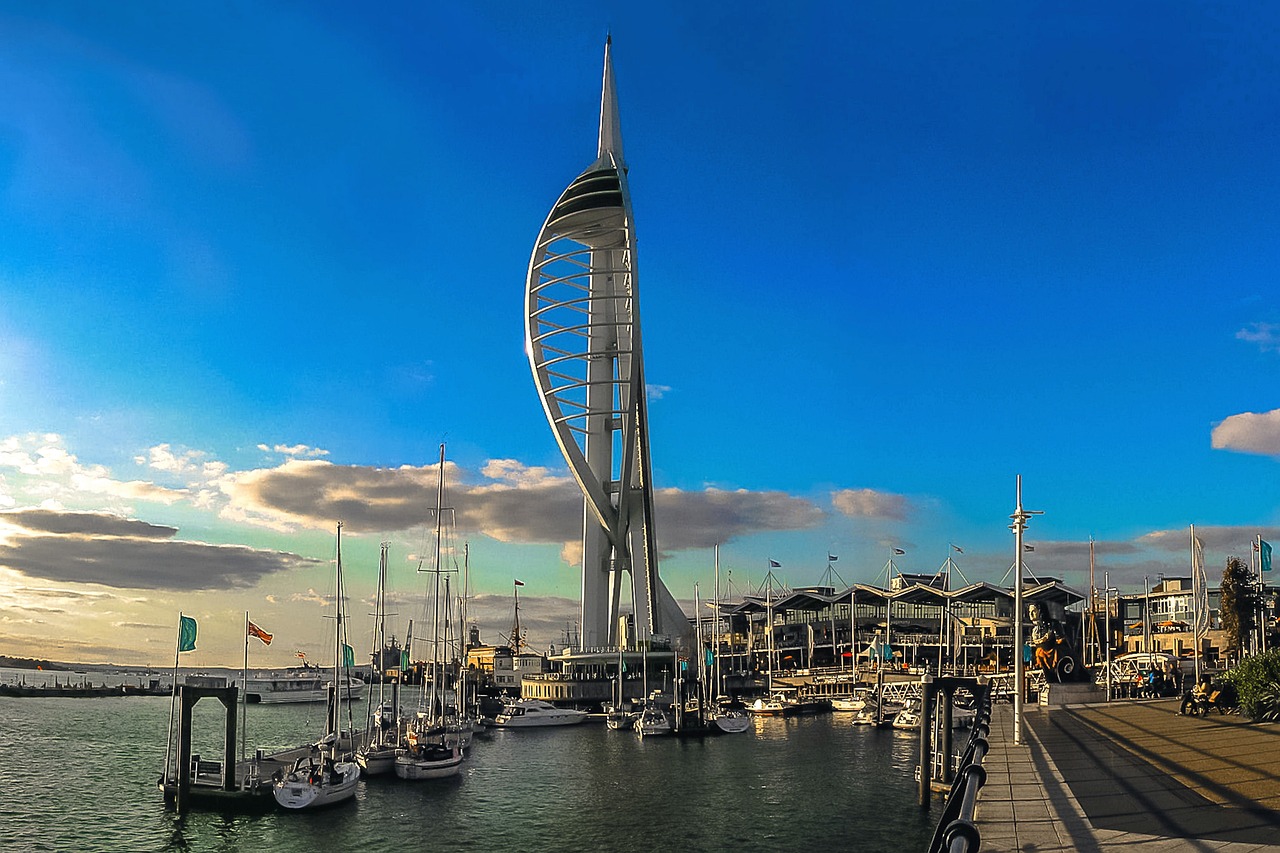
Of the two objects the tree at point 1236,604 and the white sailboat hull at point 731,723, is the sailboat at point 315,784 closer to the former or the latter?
the white sailboat hull at point 731,723

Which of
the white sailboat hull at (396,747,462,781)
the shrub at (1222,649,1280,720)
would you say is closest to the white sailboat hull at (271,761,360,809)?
the white sailboat hull at (396,747,462,781)

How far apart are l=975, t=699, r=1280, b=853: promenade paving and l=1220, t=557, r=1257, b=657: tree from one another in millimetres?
53793

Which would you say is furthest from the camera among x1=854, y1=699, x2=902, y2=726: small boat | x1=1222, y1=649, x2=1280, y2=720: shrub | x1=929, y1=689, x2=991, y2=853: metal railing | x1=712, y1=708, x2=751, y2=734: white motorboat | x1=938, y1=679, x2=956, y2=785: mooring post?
x1=854, y1=699, x2=902, y2=726: small boat

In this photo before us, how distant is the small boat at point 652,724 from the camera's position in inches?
2709

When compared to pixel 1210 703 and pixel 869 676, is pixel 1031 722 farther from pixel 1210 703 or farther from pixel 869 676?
pixel 869 676

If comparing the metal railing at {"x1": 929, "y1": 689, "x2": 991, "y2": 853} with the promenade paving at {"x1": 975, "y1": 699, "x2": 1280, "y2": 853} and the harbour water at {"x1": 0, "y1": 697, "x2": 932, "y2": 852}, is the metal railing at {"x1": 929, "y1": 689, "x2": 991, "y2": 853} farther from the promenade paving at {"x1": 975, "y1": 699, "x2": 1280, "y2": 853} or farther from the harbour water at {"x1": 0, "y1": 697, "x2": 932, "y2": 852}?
the harbour water at {"x1": 0, "y1": 697, "x2": 932, "y2": 852}

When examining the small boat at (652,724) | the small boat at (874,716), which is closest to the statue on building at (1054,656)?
the small boat at (874,716)

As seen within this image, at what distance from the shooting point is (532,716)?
81438mm

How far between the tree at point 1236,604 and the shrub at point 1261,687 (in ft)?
168

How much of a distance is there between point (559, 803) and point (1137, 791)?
25038 millimetres

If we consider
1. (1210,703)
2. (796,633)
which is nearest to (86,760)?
(1210,703)

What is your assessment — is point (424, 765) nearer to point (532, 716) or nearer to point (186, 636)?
point (186, 636)

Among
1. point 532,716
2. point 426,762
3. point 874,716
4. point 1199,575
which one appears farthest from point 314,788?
point 1199,575

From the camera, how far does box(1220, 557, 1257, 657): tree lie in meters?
79.1
